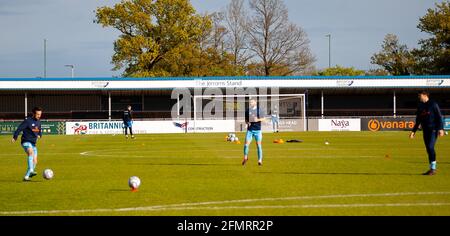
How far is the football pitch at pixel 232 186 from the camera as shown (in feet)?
37.7

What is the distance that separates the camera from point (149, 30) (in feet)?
250

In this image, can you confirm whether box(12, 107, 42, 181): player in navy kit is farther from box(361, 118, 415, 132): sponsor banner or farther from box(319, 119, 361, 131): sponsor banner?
box(361, 118, 415, 132): sponsor banner

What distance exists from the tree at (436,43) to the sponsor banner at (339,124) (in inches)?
1122

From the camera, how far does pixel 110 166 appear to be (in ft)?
68.4

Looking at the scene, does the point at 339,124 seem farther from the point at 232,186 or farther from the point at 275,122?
the point at 232,186

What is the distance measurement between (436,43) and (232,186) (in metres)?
71.0

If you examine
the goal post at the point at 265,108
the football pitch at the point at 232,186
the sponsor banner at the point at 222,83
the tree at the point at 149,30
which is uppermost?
the tree at the point at 149,30

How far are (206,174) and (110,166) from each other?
4347 millimetres

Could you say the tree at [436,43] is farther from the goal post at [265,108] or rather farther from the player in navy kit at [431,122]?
the player in navy kit at [431,122]

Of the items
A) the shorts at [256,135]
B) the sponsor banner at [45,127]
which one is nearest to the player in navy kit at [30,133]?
the shorts at [256,135]

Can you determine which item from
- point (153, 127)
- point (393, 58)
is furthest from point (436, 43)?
point (153, 127)
